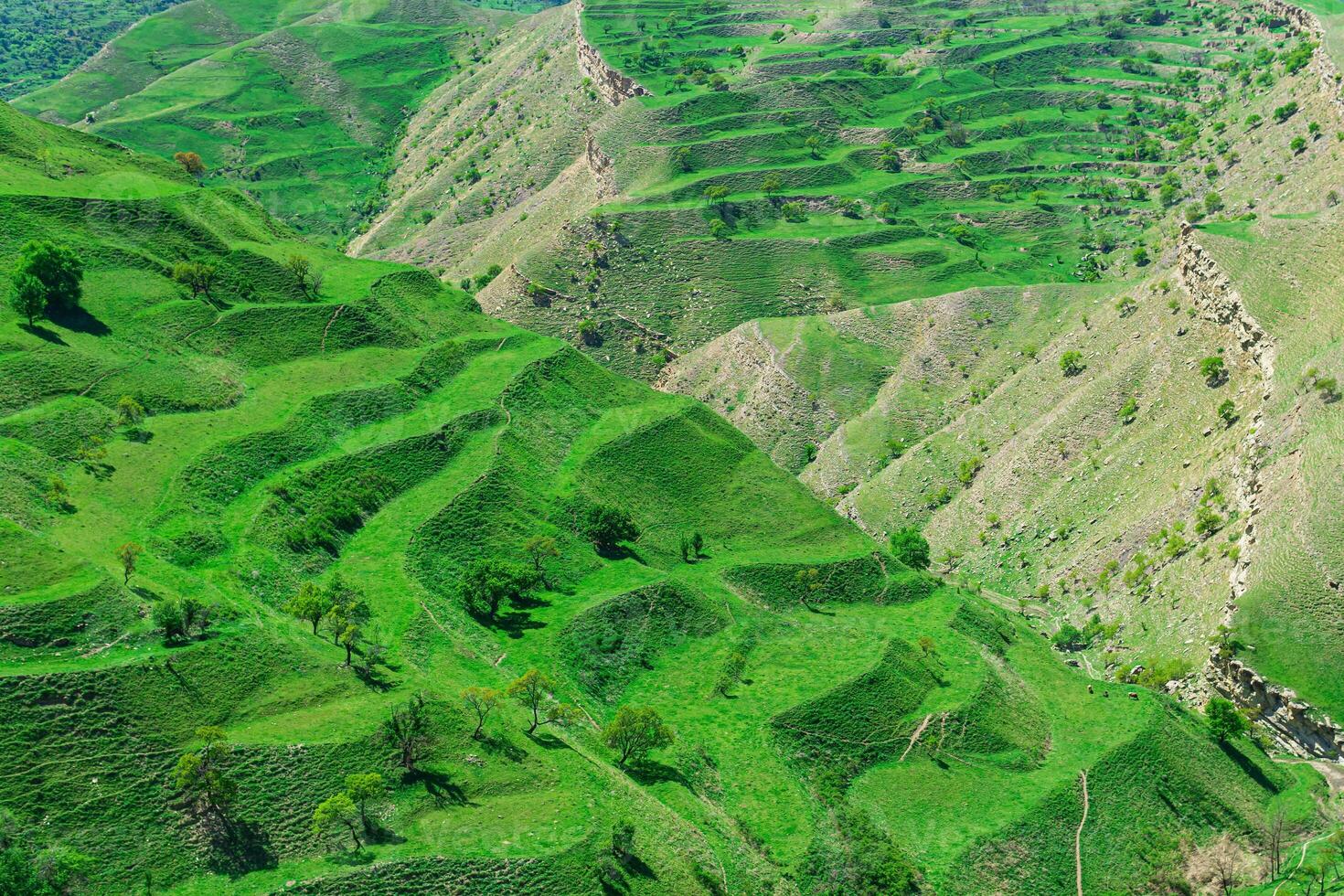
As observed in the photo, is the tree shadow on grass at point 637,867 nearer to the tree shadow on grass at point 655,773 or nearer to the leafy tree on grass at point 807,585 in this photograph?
the tree shadow on grass at point 655,773

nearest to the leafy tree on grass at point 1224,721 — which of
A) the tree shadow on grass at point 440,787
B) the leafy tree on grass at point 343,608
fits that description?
the tree shadow on grass at point 440,787

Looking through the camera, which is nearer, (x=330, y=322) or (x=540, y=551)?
(x=540, y=551)

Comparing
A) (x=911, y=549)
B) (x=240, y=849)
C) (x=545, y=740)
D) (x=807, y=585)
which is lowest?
(x=240, y=849)

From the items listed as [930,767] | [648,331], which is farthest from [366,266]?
[930,767]

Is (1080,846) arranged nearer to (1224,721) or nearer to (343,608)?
(1224,721)

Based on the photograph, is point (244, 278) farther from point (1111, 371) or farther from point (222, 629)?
point (1111, 371)

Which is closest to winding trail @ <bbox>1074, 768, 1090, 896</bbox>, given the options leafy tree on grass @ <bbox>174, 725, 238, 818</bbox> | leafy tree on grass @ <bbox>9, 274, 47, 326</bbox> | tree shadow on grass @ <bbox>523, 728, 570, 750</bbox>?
tree shadow on grass @ <bbox>523, 728, 570, 750</bbox>

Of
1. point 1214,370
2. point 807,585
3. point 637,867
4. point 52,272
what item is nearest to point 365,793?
point 637,867
